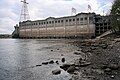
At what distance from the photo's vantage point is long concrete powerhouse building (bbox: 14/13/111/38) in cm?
9419

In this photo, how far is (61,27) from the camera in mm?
111500

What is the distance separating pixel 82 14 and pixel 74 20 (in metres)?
6.91

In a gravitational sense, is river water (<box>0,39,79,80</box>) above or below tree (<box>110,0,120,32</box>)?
below

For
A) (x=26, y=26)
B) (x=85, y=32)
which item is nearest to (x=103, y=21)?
(x=85, y=32)

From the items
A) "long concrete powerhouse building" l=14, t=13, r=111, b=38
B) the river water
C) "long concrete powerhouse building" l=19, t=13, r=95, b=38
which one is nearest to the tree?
the river water

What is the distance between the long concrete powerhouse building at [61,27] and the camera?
94188mm

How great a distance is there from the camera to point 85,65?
57.6 feet

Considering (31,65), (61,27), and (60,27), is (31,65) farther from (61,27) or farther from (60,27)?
(60,27)

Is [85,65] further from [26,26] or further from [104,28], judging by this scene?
[26,26]

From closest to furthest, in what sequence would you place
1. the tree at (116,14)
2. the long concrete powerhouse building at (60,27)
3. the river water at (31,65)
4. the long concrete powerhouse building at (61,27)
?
the river water at (31,65) < the tree at (116,14) < the long concrete powerhouse building at (61,27) < the long concrete powerhouse building at (60,27)

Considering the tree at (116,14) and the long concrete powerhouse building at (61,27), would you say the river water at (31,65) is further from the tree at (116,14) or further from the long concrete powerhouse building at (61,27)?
the long concrete powerhouse building at (61,27)

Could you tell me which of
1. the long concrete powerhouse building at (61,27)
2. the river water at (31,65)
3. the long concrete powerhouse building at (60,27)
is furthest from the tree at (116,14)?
the long concrete powerhouse building at (60,27)

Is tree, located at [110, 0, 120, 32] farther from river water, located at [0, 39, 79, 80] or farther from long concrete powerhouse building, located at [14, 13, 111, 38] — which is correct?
long concrete powerhouse building, located at [14, 13, 111, 38]

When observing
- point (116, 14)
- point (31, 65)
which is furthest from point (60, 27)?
point (31, 65)
